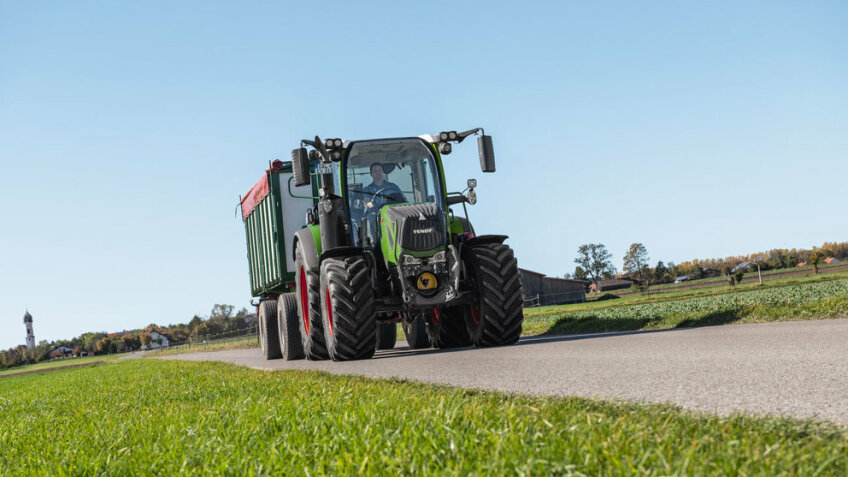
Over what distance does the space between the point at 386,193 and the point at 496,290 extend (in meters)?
2.09

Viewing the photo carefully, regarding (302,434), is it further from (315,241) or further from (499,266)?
(315,241)

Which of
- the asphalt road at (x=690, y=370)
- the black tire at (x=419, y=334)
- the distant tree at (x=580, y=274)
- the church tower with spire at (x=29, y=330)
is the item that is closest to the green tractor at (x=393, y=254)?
the asphalt road at (x=690, y=370)

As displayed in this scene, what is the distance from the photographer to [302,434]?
9.93 feet

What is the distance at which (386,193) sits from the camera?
31.7ft

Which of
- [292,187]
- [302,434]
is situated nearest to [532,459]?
[302,434]

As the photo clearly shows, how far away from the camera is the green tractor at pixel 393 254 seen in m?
8.54

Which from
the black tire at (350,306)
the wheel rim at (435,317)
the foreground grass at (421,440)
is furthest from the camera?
the wheel rim at (435,317)

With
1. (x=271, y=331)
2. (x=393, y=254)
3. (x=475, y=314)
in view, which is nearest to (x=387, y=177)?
(x=393, y=254)

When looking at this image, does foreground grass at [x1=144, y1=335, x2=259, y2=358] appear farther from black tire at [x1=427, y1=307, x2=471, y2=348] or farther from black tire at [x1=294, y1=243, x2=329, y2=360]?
black tire at [x1=427, y1=307, x2=471, y2=348]

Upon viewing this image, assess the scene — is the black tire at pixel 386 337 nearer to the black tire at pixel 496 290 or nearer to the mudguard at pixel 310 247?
the mudguard at pixel 310 247

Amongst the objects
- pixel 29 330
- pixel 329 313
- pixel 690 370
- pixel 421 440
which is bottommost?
pixel 690 370

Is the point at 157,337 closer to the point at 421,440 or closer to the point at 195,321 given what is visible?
the point at 195,321

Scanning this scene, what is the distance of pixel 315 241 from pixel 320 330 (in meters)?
1.24

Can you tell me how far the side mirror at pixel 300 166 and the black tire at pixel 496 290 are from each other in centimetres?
226
